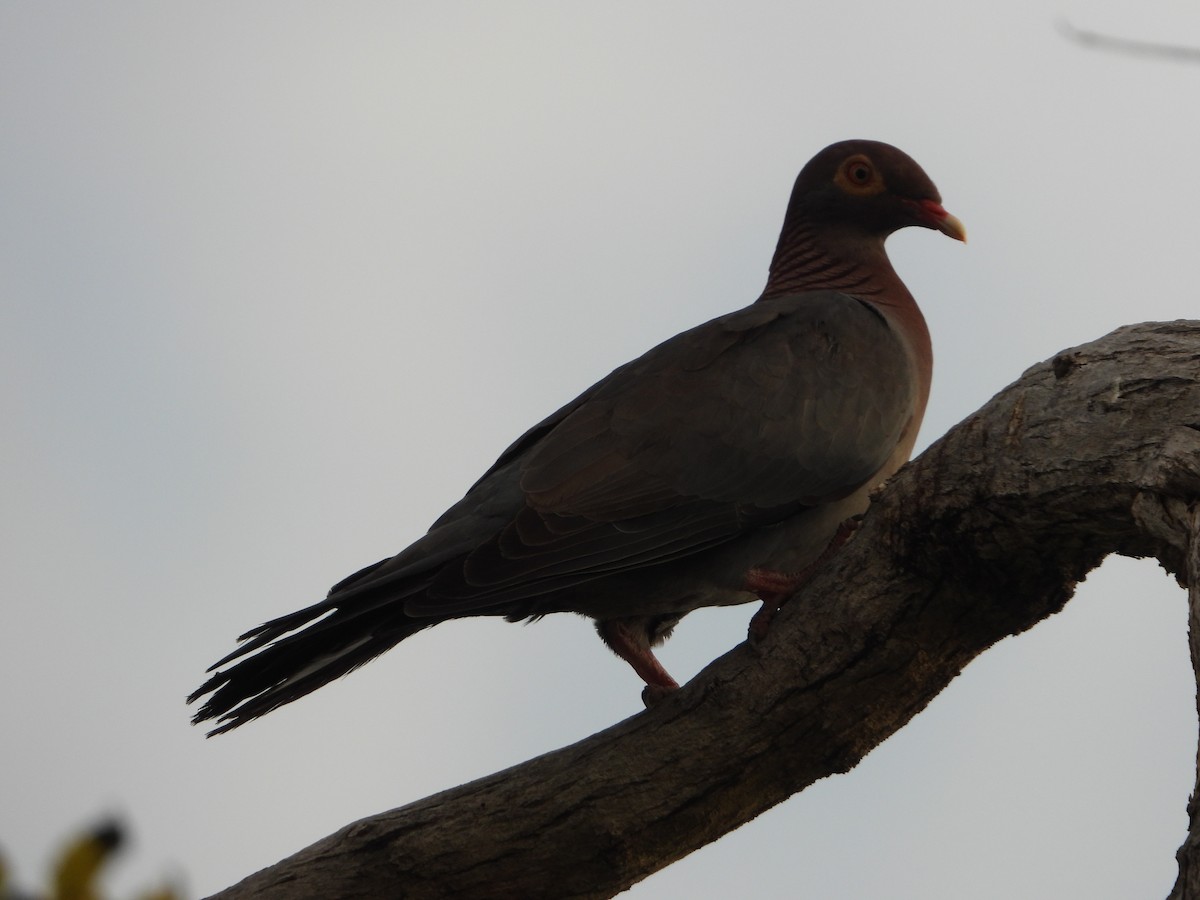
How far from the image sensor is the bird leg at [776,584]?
3662 millimetres

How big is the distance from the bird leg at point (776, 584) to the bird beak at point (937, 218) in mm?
2281

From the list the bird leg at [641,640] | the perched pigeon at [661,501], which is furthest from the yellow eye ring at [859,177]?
the bird leg at [641,640]

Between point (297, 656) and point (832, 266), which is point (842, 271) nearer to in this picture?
point (832, 266)

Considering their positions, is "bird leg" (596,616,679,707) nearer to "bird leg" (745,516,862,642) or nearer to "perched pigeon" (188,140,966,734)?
"perched pigeon" (188,140,966,734)

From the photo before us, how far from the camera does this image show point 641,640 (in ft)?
15.5

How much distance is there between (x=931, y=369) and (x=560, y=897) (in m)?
2.39

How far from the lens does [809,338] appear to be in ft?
15.5

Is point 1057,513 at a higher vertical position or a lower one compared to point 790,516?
lower

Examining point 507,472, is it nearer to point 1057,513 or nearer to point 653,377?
point 653,377

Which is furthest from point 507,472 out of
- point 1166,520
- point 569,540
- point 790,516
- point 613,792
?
point 1166,520

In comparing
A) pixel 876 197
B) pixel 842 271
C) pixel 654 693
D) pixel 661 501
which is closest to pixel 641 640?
pixel 654 693

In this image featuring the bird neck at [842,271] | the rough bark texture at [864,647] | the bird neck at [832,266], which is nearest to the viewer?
the rough bark texture at [864,647]

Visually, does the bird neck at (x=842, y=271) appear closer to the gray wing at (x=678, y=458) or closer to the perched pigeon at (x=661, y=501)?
the perched pigeon at (x=661, y=501)

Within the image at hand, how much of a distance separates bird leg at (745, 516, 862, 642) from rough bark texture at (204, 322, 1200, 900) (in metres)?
0.07
